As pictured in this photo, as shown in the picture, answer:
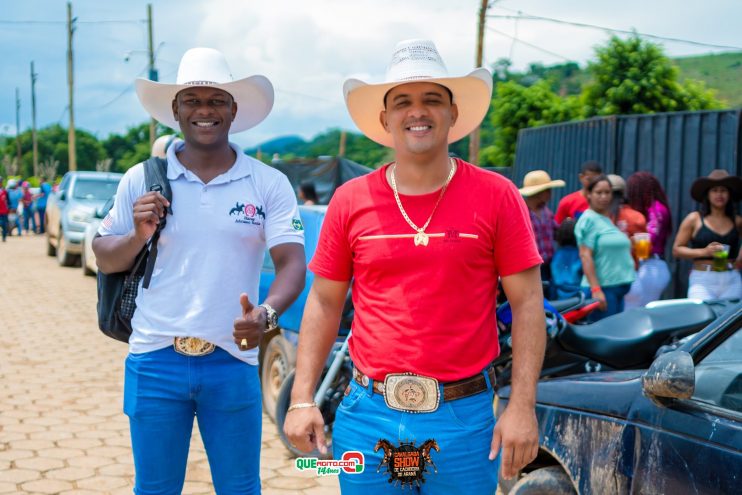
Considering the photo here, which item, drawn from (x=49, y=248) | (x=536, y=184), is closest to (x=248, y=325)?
(x=536, y=184)

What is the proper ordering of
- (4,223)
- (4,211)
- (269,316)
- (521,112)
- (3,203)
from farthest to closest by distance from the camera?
(521,112)
(4,223)
(4,211)
(3,203)
(269,316)

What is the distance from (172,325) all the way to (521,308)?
118 centimetres

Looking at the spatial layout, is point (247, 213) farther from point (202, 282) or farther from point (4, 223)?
point (4, 223)

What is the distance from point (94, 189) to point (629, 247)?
1309cm

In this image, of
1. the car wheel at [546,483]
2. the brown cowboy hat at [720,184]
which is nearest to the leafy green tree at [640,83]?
the brown cowboy hat at [720,184]

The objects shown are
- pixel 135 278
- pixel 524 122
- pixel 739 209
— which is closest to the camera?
pixel 135 278

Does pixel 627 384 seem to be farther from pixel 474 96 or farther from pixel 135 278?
pixel 135 278

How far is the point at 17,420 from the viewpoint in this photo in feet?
19.9

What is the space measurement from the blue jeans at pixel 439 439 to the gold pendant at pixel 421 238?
16.8 inches

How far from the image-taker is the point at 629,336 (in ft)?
16.3

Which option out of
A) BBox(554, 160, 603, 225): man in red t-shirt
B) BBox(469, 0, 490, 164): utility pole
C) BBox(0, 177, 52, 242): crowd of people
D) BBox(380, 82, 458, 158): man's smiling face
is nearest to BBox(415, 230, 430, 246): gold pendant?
BBox(380, 82, 458, 158): man's smiling face

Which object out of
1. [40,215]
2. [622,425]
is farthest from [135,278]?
[40,215]

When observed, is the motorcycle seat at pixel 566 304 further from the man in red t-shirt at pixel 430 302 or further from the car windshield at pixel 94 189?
the car windshield at pixel 94 189

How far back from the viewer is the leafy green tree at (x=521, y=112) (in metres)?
28.0
